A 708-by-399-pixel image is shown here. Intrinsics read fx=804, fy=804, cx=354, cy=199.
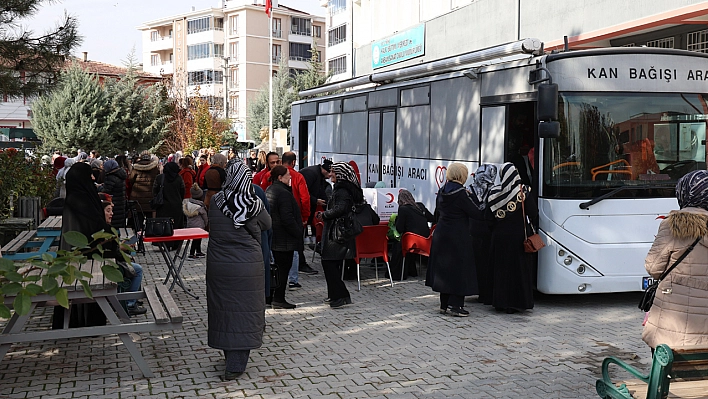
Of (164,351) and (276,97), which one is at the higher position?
(276,97)

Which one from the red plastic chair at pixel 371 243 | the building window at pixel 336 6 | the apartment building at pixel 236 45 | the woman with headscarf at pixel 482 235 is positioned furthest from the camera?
the apartment building at pixel 236 45

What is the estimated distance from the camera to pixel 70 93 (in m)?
41.0

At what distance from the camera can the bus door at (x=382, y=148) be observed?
1462cm

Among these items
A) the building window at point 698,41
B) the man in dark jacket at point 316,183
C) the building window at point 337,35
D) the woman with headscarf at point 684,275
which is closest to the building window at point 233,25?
the building window at point 337,35

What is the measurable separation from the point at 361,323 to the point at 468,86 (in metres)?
4.20

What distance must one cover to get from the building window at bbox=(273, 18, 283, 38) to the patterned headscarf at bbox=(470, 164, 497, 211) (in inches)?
3307

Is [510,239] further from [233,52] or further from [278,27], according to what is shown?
[278,27]

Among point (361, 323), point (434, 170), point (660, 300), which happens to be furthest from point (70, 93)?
point (660, 300)

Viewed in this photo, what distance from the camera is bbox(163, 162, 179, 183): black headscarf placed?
1490 centimetres

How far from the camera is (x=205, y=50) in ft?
296

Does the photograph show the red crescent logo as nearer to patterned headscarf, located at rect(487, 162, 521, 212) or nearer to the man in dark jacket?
the man in dark jacket

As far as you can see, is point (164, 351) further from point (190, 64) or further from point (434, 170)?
point (190, 64)

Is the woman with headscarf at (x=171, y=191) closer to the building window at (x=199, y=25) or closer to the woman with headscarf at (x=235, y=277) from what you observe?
the woman with headscarf at (x=235, y=277)

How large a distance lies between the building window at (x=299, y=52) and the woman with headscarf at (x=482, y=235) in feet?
279
